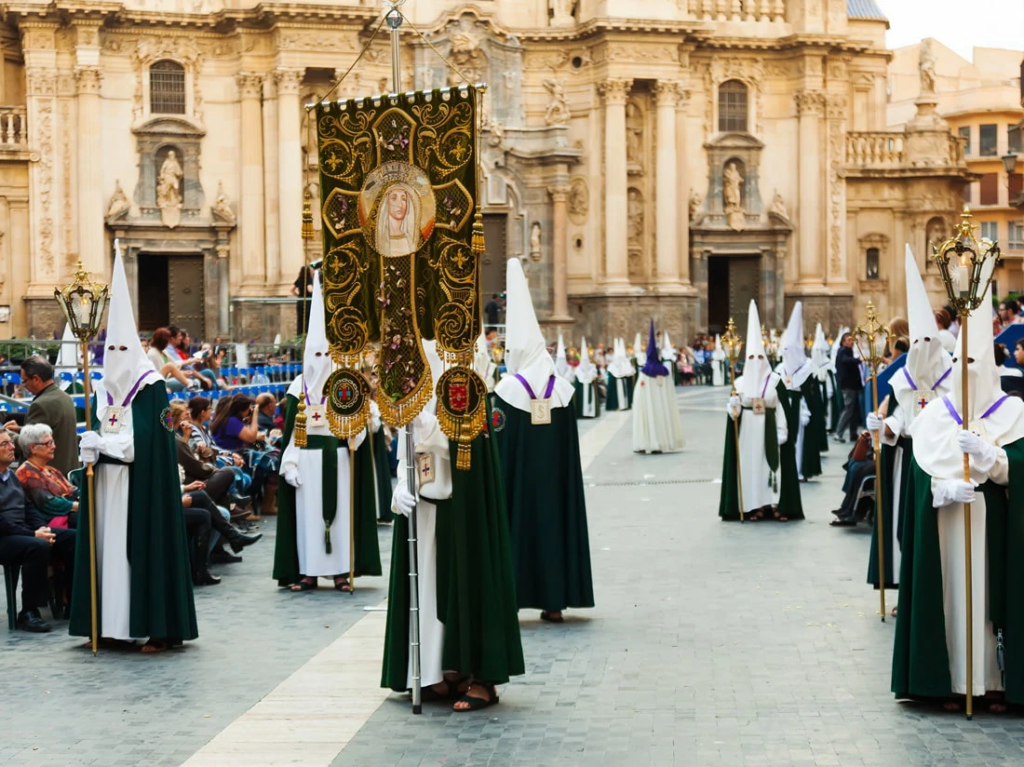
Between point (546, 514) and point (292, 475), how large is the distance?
2494 millimetres

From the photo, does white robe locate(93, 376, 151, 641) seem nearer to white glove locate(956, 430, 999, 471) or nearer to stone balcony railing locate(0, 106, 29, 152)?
white glove locate(956, 430, 999, 471)

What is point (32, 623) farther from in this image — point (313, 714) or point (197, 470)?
point (313, 714)

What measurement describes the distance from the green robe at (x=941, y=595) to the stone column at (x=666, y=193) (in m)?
34.5

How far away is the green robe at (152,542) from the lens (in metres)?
9.59

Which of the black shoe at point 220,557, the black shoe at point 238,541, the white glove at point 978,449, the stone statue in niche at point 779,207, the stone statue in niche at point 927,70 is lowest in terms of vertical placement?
the black shoe at point 220,557

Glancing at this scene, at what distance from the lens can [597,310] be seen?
42.1 meters

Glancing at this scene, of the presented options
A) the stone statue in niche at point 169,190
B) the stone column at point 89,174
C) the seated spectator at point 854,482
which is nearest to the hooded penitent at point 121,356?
the seated spectator at point 854,482

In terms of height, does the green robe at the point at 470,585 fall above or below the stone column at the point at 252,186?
below

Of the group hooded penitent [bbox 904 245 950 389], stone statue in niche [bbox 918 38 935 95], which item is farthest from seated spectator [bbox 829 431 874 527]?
stone statue in niche [bbox 918 38 935 95]

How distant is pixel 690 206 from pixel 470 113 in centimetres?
3634

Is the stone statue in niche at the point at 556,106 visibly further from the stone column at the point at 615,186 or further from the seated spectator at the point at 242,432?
the seated spectator at the point at 242,432

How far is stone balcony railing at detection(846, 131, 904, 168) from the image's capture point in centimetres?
4581

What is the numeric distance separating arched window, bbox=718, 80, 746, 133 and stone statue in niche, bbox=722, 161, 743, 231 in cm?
107

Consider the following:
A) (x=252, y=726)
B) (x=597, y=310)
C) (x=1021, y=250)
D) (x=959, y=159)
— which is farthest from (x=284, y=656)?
(x=1021, y=250)
